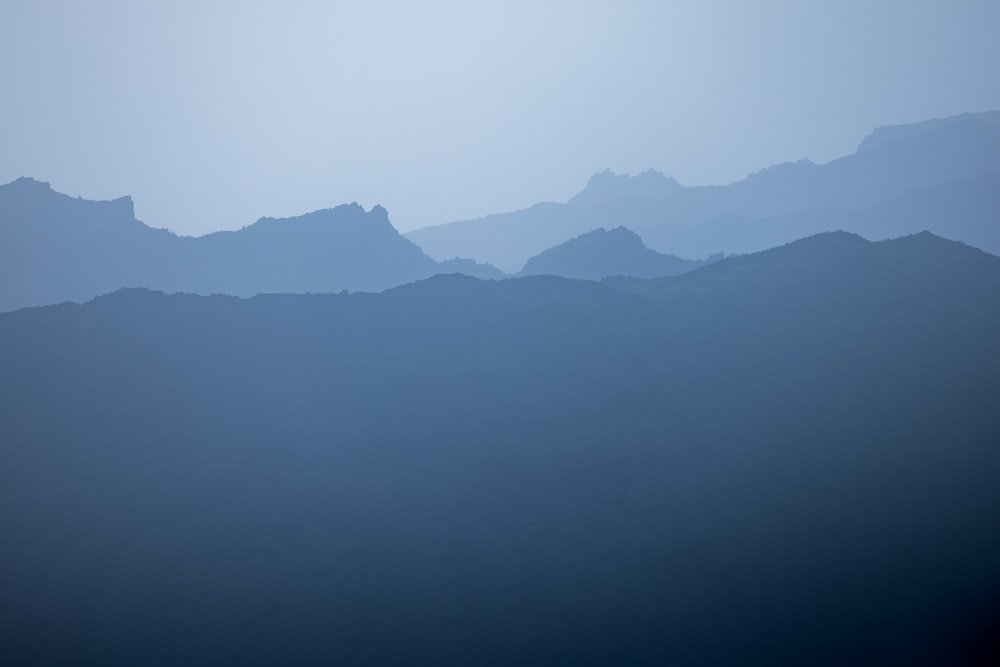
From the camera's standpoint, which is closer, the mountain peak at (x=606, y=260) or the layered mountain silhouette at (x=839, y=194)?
the mountain peak at (x=606, y=260)

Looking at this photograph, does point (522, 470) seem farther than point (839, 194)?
No

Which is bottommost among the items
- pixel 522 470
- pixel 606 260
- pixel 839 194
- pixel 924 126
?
pixel 522 470

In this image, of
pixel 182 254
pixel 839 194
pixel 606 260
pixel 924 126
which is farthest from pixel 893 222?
pixel 182 254

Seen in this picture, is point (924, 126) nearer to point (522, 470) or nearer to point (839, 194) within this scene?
point (839, 194)

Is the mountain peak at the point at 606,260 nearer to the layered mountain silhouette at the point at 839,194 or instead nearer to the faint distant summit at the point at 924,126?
the layered mountain silhouette at the point at 839,194

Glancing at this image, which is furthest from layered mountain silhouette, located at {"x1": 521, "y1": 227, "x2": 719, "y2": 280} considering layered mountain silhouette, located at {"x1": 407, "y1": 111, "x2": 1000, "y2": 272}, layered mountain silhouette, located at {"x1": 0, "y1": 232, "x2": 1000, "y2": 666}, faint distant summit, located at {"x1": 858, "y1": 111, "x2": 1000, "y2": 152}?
faint distant summit, located at {"x1": 858, "y1": 111, "x2": 1000, "y2": 152}

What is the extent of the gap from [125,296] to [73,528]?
17.2 meters

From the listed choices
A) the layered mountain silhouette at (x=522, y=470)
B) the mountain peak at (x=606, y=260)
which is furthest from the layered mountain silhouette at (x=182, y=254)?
the layered mountain silhouette at (x=522, y=470)

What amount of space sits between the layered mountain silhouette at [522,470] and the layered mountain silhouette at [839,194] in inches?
2899

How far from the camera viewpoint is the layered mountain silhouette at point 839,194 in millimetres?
112131

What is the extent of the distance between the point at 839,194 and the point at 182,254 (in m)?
130

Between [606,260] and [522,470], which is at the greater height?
[606,260]

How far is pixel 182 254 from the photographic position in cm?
11175

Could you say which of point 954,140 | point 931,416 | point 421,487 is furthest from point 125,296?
point 954,140
